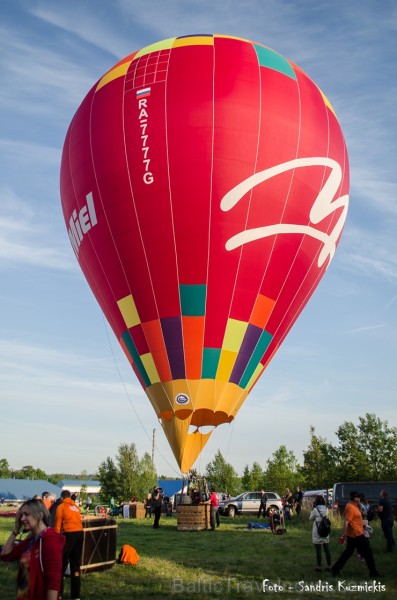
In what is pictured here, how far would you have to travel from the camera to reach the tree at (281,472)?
67.7m

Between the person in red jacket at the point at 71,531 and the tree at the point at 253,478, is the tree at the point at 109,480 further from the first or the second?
the person in red jacket at the point at 71,531

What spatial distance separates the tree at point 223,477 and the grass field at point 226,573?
6946 cm

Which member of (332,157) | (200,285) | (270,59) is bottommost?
(200,285)

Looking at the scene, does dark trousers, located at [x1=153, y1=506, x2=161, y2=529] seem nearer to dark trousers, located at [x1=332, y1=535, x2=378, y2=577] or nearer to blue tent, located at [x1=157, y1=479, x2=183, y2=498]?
dark trousers, located at [x1=332, y1=535, x2=378, y2=577]

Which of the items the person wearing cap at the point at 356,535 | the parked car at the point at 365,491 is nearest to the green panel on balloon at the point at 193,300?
Result: the person wearing cap at the point at 356,535

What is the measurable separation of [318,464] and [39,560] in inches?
2225

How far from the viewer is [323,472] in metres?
57.0

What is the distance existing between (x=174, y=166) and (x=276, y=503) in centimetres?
1892

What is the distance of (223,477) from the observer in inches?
3342

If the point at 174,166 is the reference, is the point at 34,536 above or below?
below

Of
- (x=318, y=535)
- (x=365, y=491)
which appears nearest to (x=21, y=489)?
(x=365, y=491)

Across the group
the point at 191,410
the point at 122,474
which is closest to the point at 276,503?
the point at 191,410

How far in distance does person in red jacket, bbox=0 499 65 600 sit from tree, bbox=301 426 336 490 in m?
53.4

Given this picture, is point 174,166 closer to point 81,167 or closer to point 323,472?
point 81,167
